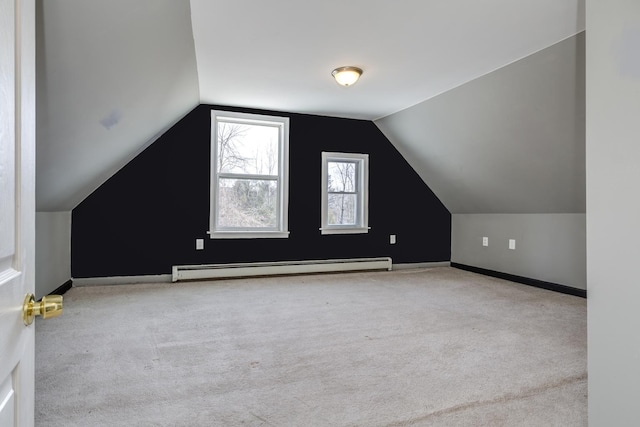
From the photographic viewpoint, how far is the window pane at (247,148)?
479 cm

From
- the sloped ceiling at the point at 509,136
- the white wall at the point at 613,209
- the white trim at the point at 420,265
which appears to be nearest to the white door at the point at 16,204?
the white wall at the point at 613,209

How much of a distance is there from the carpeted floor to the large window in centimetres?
119

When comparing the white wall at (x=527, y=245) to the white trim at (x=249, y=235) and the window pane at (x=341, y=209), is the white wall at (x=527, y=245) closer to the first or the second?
the window pane at (x=341, y=209)

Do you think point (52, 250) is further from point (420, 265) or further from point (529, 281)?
point (529, 281)

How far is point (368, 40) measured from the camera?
9.46ft

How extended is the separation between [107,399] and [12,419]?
1.26m

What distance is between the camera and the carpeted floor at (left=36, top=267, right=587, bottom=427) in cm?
168

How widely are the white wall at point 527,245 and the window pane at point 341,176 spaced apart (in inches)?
70.2

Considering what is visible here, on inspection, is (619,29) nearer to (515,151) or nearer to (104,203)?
(515,151)

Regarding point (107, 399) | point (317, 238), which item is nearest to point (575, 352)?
point (107, 399)

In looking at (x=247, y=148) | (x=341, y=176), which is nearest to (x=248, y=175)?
(x=247, y=148)

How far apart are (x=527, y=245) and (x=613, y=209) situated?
12.8 feet

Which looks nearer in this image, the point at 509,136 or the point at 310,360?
the point at 310,360

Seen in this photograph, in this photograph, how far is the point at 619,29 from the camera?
1.19m
